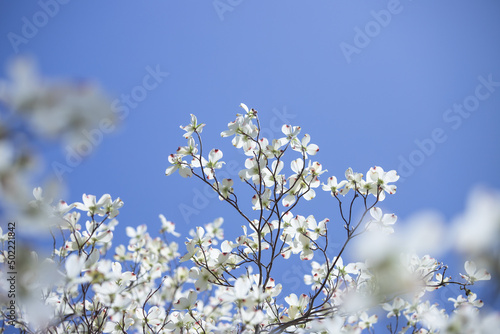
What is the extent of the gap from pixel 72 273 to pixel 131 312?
817 millimetres

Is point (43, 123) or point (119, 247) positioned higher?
point (119, 247)

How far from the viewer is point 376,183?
1.19 metres

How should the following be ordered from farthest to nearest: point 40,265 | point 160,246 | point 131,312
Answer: point 160,246 < point 131,312 < point 40,265

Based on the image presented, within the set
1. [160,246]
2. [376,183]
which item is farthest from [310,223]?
[160,246]

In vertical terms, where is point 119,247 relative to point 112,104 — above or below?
above

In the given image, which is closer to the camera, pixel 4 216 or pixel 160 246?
pixel 4 216

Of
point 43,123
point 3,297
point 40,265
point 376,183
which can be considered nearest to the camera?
point 43,123

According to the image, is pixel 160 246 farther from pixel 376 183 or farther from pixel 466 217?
pixel 466 217

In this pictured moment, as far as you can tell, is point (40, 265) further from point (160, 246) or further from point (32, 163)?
point (160, 246)

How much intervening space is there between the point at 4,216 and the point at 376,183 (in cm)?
116

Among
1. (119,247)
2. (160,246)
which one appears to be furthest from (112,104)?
(119,247)

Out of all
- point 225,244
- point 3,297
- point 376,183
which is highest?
point 376,183

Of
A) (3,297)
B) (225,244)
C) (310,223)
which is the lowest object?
(3,297)

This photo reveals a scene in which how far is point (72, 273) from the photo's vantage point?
0.62 m
